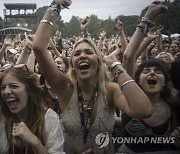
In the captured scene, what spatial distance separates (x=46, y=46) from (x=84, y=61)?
1.25ft

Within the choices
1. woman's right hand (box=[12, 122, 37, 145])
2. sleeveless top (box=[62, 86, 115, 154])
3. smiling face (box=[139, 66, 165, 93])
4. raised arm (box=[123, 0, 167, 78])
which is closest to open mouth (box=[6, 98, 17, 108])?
woman's right hand (box=[12, 122, 37, 145])

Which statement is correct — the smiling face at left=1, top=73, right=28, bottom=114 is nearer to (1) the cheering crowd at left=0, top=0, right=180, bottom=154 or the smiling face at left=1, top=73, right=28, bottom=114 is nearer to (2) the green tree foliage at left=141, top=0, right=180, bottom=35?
(1) the cheering crowd at left=0, top=0, right=180, bottom=154

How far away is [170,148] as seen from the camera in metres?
2.75

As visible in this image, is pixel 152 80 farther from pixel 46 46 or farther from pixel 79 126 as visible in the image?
pixel 46 46

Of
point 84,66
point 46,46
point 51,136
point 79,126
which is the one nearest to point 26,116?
point 51,136

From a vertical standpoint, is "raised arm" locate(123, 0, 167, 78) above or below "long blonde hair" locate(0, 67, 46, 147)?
above

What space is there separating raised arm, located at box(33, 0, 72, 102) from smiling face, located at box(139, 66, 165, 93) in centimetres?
85

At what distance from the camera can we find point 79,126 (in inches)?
95.7

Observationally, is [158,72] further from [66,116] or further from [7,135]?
[7,135]

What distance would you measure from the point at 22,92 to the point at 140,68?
1330mm

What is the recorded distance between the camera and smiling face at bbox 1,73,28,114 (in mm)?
2176

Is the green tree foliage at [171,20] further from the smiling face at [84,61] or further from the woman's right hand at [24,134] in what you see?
the woman's right hand at [24,134]

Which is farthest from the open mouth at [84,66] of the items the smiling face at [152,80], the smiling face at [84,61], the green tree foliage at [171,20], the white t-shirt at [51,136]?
the green tree foliage at [171,20]

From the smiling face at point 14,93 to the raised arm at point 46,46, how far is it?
25 centimetres
